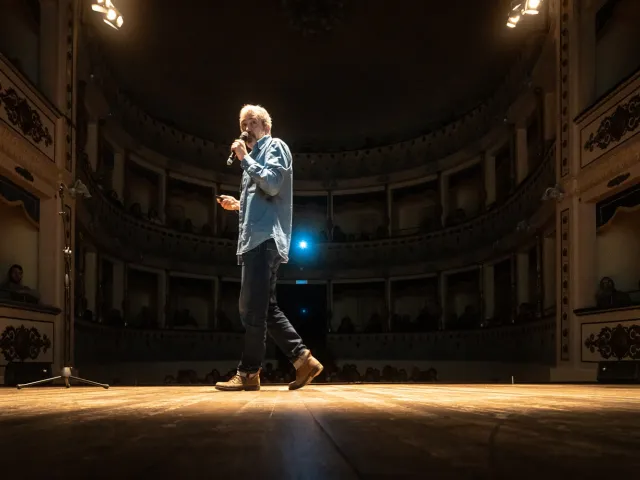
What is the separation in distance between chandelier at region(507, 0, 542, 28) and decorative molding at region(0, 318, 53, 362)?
26.3ft

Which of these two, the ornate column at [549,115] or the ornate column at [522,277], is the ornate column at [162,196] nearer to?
the ornate column at [522,277]

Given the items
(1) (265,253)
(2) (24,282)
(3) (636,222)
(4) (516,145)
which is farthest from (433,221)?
(1) (265,253)

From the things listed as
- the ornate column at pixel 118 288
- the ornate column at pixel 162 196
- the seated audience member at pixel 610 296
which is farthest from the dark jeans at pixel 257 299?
the ornate column at pixel 162 196

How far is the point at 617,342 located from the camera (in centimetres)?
811

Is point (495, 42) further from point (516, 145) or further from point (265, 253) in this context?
point (265, 253)

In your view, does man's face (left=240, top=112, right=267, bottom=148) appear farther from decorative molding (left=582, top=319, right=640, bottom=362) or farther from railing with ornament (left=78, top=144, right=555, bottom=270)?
railing with ornament (left=78, top=144, right=555, bottom=270)

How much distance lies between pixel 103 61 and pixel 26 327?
834 centimetres

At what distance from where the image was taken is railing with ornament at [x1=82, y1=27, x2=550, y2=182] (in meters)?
14.8

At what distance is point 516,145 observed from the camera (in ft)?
50.1

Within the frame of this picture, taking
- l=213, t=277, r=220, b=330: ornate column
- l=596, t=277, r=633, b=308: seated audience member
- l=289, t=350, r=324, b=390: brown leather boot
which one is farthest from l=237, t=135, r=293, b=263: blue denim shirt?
l=213, t=277, r=220, b=330: ornate column

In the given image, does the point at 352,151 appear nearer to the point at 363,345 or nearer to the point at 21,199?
the point at 363,345

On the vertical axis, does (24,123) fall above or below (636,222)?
above

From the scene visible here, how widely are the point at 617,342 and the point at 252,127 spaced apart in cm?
562

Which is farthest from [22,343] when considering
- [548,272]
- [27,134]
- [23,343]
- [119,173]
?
[119,173]
